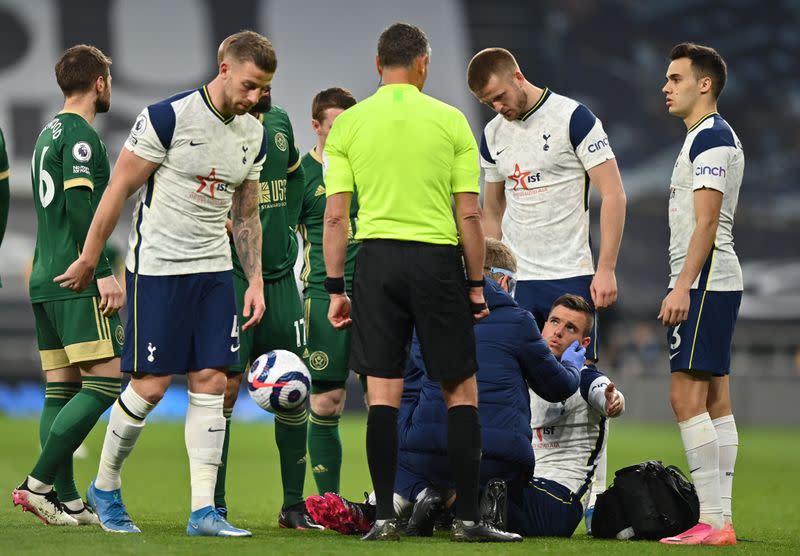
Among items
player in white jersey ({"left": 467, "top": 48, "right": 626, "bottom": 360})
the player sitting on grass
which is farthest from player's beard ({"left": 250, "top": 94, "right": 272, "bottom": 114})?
the player sitting on grass

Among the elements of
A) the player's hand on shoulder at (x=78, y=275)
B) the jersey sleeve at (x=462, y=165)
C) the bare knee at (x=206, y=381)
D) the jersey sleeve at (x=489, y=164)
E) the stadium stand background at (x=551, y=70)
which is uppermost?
the stadium stand background at (x=551, y=70)

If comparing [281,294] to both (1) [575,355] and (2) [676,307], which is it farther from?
(2) [676,307]

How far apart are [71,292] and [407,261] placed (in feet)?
6.43

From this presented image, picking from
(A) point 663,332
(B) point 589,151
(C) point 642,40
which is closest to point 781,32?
(C) point 642,40

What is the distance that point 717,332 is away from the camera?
6113 mm

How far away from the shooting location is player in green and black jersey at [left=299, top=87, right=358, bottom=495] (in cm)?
713

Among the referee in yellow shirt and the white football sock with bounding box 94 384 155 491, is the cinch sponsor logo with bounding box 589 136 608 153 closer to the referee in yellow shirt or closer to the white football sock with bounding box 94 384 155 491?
the referee in yellow shirt

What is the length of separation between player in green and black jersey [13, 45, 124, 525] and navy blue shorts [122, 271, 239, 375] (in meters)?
0.38

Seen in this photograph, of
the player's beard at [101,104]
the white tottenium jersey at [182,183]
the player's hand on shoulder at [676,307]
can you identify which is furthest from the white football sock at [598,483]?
the player's beard at [101,104]

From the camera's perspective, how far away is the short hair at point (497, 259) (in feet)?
20.2

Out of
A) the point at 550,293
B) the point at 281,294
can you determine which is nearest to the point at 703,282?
the point at 550,293

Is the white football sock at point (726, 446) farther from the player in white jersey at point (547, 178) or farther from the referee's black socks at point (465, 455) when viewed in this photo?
the referee's black socks at point (465, 455)

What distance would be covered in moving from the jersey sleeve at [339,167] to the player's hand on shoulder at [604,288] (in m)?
1.62

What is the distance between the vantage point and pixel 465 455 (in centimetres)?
538
